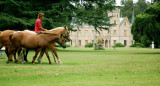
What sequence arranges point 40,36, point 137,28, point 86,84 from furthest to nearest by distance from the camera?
point 137,28
point 40,36
point 86,84

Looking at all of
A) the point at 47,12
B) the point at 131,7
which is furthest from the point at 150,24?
the point at 131,7

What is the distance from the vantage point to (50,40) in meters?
11.9

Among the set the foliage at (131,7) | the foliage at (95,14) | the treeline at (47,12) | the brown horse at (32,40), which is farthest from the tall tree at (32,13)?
the foliage at (131,7)

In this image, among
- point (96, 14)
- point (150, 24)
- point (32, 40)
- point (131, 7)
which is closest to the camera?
point (32, 40)

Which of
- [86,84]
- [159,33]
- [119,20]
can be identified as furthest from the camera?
[119,20]

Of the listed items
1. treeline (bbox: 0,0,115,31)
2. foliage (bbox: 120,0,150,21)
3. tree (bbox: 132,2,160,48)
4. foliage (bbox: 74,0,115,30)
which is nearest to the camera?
tree (bbox: 132,2,160,48)

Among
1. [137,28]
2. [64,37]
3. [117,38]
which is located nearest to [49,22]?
[137,28]

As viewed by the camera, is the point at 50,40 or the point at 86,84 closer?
the point at 86,84

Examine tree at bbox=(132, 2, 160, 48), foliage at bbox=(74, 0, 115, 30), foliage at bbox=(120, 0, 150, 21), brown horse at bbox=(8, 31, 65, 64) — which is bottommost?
brown horse at bbox=(8, 31, 65, 64)

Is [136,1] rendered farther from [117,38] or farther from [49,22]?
[49,22]

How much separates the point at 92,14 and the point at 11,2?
993cm

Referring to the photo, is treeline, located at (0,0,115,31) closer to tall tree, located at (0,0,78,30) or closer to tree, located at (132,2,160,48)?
tall tree, located at (0,0,78,30)

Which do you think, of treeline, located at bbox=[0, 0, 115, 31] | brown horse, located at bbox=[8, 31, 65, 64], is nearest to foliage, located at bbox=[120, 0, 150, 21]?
treeline, located at bbox=[0, 0, 115, 31]

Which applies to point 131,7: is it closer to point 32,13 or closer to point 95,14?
point 95,14
